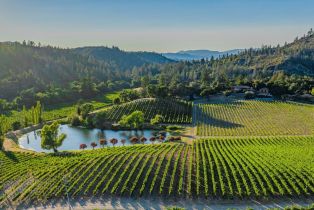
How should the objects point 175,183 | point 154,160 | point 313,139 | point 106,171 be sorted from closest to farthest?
point 175,183 → point 106,171 → point 154,160 → point 313,139

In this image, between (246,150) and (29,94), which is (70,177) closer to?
(246,150)

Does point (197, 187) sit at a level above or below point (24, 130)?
above

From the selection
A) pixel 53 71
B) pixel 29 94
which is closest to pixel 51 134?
pixel 29 94

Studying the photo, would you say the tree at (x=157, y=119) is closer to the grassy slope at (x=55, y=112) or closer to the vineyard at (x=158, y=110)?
the vineyard at (x=158, y=110)

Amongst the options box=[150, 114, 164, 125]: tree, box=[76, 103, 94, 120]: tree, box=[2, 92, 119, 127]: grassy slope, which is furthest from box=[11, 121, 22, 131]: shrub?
box=[150, 114, 164, 125]: tree

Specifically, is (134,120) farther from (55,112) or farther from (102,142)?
(55,112)

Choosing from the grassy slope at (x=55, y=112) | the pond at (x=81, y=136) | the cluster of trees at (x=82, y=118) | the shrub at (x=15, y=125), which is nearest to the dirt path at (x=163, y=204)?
the pond at (x=81, y=136)

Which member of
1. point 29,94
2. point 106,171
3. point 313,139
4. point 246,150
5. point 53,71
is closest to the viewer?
point 106,171

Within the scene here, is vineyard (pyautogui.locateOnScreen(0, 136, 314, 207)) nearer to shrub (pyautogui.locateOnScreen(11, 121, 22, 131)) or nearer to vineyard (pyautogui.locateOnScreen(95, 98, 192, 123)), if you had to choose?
shrub (pyautogui.locateOnScreen(11, 121, 22, 131))

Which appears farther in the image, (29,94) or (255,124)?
(29,94)
